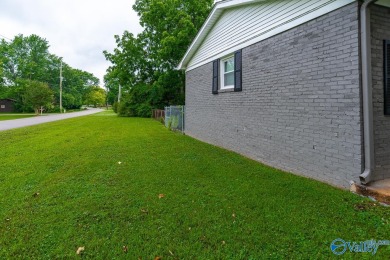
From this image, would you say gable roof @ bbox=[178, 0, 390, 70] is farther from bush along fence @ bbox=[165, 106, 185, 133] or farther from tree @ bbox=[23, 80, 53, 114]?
tree @ bbox=[23, 80, 53, 114]

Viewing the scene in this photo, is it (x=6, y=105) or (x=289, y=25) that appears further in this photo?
(x=6, y=105)

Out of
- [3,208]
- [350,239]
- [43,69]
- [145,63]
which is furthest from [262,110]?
[43,69]

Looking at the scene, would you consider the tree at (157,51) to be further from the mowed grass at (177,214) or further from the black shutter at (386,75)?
the black shutter at (386,75)

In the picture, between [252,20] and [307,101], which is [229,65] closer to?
[252,20]

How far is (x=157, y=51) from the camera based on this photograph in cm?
2042

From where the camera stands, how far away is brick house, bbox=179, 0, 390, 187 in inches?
132

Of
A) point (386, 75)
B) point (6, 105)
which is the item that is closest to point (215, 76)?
point (386, 75)

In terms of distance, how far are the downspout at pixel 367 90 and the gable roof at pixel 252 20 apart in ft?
1.26

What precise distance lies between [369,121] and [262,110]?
239 cm

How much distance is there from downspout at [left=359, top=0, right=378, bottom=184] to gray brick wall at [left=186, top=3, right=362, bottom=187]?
3.2 inches

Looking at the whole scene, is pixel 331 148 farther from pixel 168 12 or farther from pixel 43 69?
pixel 43 69

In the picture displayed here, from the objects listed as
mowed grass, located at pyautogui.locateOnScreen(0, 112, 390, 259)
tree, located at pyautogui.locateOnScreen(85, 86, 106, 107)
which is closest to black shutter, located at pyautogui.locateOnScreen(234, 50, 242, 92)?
mowed grass, located at pyautogui.locateOnScreen(0, 112, 390, 259)

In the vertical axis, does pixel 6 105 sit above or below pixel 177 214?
above

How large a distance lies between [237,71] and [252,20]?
1359mm
